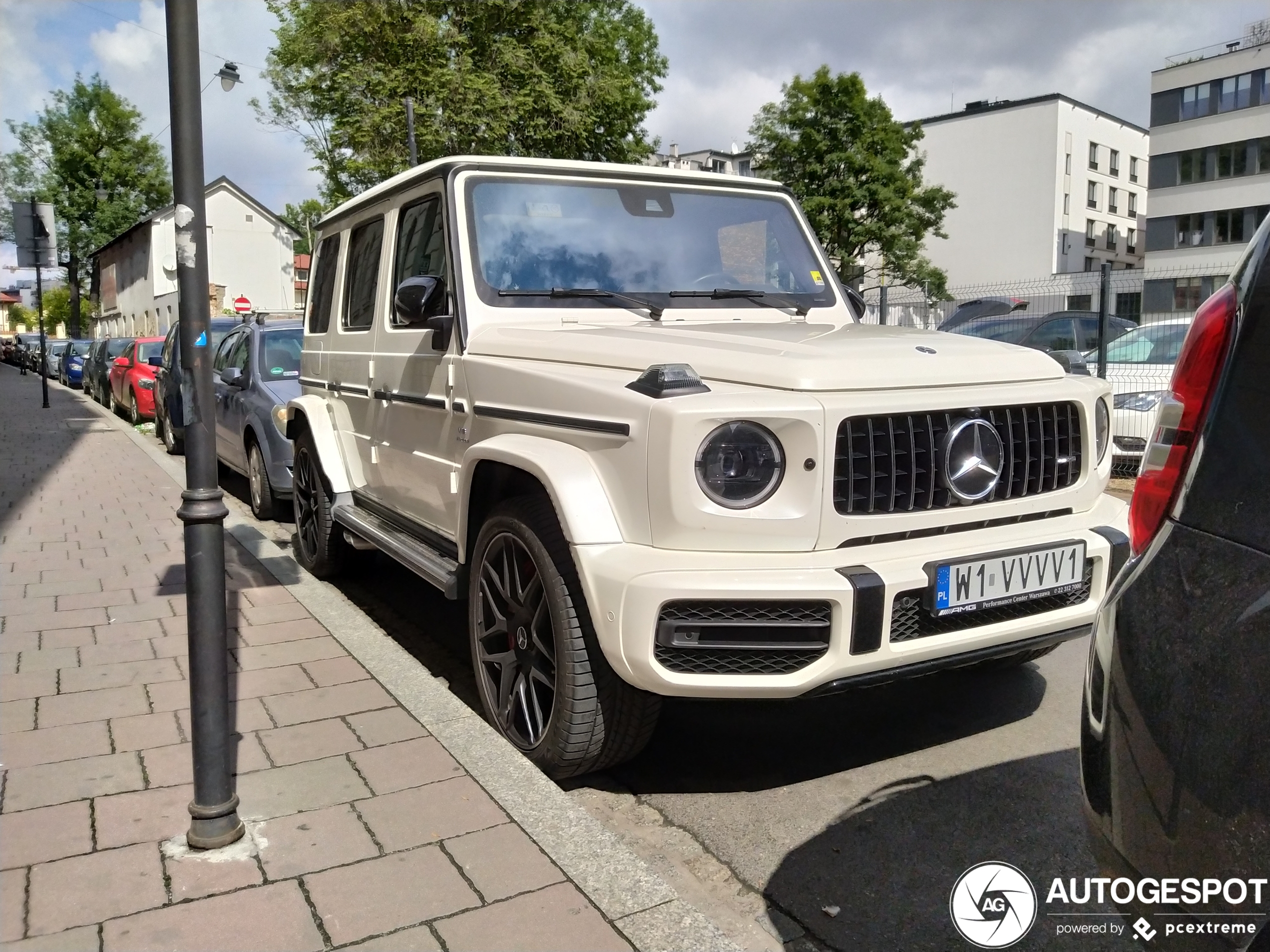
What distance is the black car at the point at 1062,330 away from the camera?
11.1 m

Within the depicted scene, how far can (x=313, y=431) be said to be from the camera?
569 centimetres

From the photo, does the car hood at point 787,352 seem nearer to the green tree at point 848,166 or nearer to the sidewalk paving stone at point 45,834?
the sidewalk paving stone at point 45,834

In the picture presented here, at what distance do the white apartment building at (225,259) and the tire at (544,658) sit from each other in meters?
49.6

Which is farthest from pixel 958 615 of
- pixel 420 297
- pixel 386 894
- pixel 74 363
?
pixel 74 363

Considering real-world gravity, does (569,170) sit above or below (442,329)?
above

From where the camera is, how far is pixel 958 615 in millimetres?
3035

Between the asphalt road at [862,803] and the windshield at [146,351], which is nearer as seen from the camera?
the asphalt road at [862,803]

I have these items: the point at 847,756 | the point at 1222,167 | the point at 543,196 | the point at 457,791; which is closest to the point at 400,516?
the point at 543,196

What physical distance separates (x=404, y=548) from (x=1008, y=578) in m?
2.41

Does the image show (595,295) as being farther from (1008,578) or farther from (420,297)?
(1008,578)

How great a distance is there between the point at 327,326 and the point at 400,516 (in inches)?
65.4

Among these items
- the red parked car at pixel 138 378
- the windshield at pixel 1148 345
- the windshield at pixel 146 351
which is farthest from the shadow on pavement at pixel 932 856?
the windshield at pixel 146 351

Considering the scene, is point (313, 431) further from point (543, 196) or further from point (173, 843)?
point (173, 843)

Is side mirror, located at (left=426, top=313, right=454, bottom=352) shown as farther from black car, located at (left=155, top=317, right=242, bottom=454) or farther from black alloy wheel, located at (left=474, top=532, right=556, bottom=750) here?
black car, located at (left=155, top=317, right=242, bottom=454)
